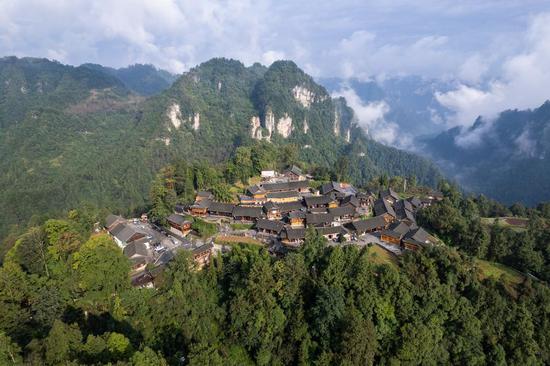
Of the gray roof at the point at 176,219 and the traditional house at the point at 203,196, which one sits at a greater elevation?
the traditional house at the point at 203,196

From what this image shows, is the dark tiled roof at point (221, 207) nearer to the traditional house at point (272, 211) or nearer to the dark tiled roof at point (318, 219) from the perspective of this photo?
the traditional house at point (272, 211)

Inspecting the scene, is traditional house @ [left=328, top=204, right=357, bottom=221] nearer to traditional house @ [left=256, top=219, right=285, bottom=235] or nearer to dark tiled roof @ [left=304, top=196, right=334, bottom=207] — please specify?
dark tiled roof @ [left=304, top=196, right=334, bottom=207]

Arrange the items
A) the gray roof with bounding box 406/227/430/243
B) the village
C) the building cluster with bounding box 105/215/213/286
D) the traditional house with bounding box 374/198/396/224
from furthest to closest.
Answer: the traditional house with bounding box 374/198/396/224 < the gray roof with bounding box 406/227/430/243 < the village < the building cluster with bounding box 105/215/213/286

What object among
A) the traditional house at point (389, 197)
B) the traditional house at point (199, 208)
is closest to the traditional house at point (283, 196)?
the traditional house at point (199, 208)

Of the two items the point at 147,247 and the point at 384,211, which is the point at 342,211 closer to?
the point at 384,211

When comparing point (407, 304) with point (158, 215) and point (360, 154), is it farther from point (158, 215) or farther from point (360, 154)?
point (360, 154)

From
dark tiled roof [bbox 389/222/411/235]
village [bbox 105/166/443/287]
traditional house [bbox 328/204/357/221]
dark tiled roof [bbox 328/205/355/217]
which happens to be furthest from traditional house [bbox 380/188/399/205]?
dark tiled roof [bbox 389/222/411/235]

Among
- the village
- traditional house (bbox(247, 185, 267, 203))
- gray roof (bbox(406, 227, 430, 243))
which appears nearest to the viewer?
the village
